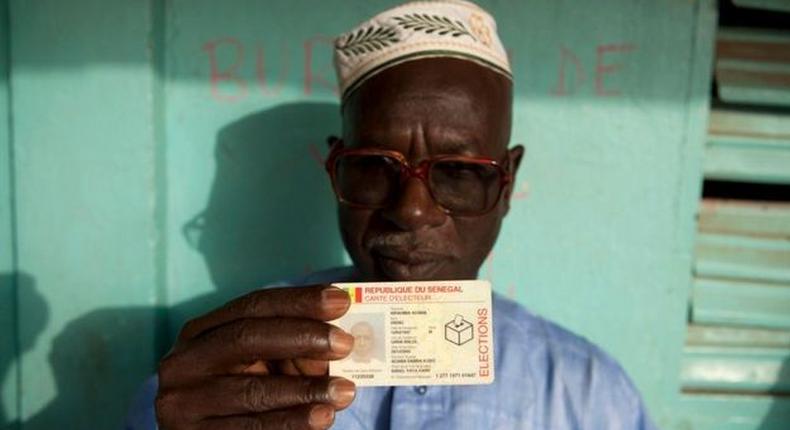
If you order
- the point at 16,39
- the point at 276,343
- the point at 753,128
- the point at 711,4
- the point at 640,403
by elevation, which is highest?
the point at 711,4

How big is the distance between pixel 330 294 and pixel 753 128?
4.46ft

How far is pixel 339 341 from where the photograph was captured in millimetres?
965

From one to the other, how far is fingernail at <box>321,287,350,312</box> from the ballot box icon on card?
19cm

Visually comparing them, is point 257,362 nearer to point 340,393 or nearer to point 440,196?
point 340,393

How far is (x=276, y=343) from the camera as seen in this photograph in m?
0.95

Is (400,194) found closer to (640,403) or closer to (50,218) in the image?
(640,403)

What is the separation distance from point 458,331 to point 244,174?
0.91 m

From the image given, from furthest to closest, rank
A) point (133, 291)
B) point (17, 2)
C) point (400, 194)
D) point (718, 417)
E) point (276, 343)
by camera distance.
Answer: point (718, 417)
point (133, 291)
point (17, 2)
point (400, 194)
point (276, 343)

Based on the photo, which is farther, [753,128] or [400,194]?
[753,128]

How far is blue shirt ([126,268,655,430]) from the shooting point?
1.26m

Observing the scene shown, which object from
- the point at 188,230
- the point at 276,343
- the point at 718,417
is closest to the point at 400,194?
the point at 276,343

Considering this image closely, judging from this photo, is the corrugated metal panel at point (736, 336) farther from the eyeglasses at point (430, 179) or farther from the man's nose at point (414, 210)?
the man's nose at point (414, 210)

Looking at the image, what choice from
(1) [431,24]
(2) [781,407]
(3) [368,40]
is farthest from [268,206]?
(2) [781,407]

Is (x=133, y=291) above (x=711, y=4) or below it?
below
